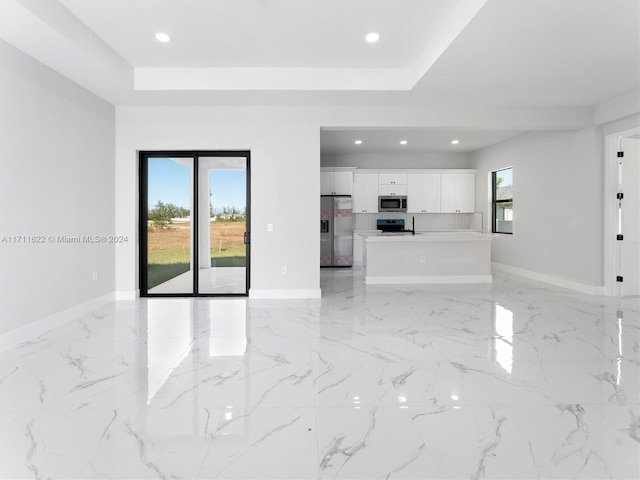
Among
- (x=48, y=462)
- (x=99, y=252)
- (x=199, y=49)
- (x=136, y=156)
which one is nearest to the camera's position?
(x=48, y=462)

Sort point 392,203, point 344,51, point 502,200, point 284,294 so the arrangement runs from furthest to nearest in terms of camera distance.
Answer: point 392,203 → point 502,200 → point 284,294 → point 344,51

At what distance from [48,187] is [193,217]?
187cm

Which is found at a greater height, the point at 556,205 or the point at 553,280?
the point at 556,205

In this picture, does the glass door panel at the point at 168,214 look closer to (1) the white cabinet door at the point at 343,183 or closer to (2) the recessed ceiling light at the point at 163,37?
(2) the recessed ceiling light at the point at 163,37

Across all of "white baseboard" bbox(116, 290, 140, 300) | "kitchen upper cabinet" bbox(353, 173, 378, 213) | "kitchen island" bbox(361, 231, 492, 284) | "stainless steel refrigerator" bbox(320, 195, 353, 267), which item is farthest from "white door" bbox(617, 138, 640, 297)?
"white baseboard" bbox(116, 290, 140, 300)

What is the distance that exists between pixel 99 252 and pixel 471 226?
7956 millimetres

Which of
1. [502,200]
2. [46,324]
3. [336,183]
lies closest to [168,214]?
[46,324]

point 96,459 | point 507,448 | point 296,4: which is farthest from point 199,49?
point 507,448

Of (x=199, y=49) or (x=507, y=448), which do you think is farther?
(x=199, y=49)

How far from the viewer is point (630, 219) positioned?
18.4 ft

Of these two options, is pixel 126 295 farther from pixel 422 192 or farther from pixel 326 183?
pixel 422 192

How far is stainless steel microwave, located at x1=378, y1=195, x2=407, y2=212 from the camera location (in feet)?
29.9

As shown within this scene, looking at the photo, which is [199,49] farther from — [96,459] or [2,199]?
[96,459]

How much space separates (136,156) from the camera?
5.47m
